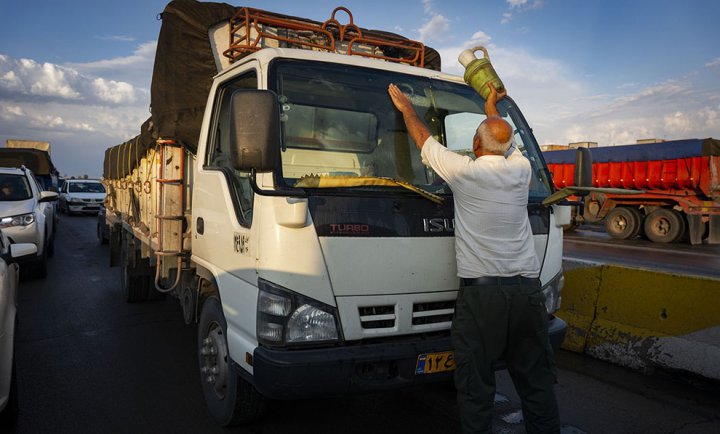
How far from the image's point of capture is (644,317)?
15.4 ft

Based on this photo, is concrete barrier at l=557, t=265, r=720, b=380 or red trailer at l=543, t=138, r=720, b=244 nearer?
concrete barrier at l=557, t=265, r=720, b=380

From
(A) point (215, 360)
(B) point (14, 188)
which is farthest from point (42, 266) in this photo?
(A) point (215, 360)

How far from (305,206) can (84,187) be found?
25.5 metres

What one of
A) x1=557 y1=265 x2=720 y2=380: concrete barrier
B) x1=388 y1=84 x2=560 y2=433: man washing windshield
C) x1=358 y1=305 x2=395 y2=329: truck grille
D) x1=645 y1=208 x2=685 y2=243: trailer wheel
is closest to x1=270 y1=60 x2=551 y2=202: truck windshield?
x1=388 y1=84 x2=560 y2=433: man washing windshield

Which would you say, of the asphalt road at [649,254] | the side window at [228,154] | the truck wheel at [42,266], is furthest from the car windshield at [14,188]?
the asphalt road at [649,254]

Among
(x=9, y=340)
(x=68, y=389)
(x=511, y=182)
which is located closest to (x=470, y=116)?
(x=511, y=182)

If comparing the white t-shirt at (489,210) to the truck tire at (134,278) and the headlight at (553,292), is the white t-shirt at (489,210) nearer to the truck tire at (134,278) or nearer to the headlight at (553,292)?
the headlight at (553,292)

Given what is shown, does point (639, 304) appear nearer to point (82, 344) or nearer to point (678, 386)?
point (678, 386)

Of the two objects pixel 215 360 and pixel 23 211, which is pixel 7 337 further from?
pixel 23 211

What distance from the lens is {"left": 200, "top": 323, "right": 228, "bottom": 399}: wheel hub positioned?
343 centimetres

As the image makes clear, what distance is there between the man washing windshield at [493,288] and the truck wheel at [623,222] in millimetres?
15539

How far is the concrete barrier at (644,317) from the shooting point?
4.23 metres

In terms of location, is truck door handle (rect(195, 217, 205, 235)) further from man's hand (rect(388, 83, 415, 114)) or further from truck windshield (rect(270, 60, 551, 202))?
man's hand (rect(388, 83, 415, 114))

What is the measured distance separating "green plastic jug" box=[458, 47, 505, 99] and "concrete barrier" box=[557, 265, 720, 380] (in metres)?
2.52
